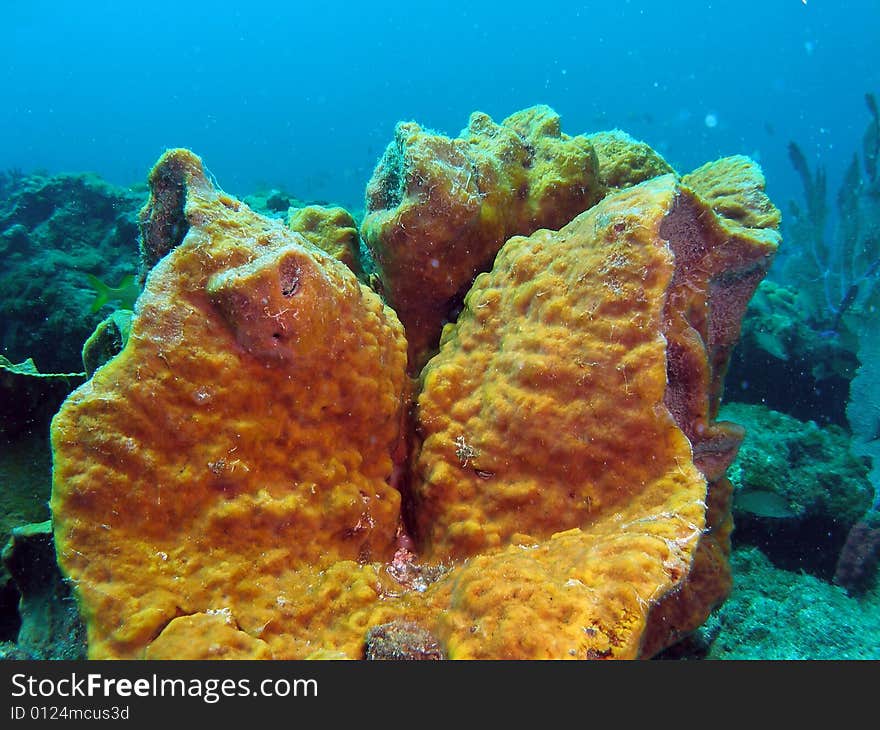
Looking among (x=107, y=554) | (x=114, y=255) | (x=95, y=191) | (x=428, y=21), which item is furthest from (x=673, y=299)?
(x=428, y=21)

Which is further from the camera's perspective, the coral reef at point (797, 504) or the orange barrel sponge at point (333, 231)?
the coral reef at point (797, 504)

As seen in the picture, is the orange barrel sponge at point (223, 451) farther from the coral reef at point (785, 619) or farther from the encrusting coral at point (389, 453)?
the coral reef at point (785, 619)

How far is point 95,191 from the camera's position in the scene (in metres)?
10.7

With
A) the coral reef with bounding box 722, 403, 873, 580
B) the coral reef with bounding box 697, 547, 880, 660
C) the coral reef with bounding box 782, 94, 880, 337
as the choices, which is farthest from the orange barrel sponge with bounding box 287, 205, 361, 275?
the coral reef with bounding box 782, 94, 880, 337

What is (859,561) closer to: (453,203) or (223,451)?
(453,203)

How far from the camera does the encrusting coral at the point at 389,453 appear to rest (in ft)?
5.31

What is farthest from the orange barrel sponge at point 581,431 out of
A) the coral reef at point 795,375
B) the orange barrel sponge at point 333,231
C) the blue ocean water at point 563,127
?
the coral reef at point 795,375

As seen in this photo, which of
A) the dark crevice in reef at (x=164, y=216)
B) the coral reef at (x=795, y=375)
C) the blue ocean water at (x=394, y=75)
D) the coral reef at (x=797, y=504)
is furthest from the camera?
the blue ocean water at (x=394, y=75)

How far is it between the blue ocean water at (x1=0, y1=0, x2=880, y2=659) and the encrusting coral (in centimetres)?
38

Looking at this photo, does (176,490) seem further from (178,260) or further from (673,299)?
(673,299)

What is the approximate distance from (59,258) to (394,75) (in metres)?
124

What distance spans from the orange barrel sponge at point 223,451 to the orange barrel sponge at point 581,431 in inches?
16.5

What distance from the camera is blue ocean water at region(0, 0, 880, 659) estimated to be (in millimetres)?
5012

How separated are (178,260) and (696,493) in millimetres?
2020
